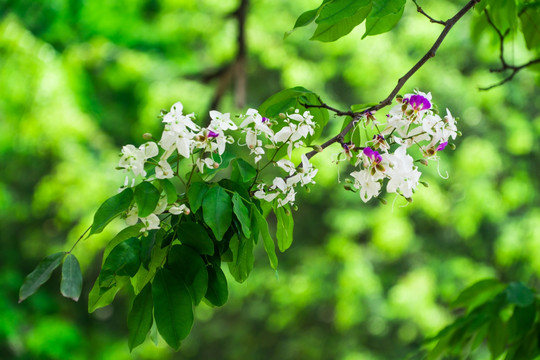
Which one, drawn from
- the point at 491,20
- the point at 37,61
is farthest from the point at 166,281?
the point at 37,61

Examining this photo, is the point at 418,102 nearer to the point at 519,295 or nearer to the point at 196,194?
the point at 196,194

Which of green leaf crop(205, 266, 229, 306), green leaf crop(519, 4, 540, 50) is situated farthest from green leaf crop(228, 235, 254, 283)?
green leaf crop(519, 4, 540, 50)

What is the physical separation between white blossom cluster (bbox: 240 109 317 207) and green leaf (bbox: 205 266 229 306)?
0.08m

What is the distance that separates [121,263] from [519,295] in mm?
524

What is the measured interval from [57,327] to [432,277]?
88.0 inches

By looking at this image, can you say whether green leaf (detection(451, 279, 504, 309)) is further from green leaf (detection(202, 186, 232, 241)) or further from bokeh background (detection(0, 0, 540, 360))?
bokeh background (detection(0, 0, 540, 360))

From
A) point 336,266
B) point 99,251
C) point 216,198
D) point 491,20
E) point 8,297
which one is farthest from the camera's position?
point 336,266

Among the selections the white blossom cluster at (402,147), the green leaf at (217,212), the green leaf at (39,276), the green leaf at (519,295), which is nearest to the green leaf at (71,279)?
the green leaf at (39,276)

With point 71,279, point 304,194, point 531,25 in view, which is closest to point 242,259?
point 71,279

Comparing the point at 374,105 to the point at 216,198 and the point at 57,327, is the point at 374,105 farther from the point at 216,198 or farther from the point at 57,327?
the point at 57,327

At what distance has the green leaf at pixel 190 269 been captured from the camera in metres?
0.50

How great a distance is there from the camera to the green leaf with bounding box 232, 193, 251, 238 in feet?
1.58

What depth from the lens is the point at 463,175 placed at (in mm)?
3652

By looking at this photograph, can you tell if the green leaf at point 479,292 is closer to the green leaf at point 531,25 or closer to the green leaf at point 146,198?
the green leaf at point 531,25
